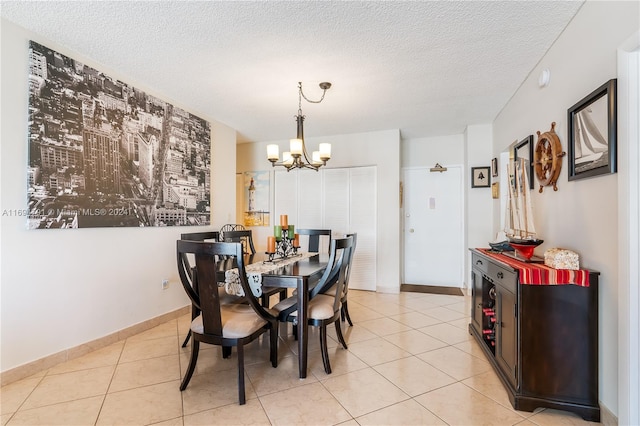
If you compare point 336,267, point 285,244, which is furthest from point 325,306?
point 285,244

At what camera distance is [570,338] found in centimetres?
171

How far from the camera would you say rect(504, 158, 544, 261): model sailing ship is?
213cm

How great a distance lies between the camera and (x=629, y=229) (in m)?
1.42

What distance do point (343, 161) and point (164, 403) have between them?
384cm

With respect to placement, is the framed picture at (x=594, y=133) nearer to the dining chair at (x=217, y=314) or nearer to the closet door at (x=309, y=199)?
the dining chair at (x=217, y=314)

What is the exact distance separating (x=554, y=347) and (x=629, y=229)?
2.57 ft

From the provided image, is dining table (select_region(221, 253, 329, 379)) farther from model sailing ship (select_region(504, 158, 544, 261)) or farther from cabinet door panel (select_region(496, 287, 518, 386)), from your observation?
model sailing ship (select_region(504, 158, 544, 261))

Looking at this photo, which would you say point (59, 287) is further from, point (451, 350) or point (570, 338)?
point (570, 338)

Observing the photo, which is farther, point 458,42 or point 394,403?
point 458,42

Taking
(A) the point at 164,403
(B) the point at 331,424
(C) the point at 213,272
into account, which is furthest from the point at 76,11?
(B) the point at 331,424

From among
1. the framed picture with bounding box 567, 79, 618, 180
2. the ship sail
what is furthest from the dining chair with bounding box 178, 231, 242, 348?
the framed picture with bounding box 567, 79, 618, 180

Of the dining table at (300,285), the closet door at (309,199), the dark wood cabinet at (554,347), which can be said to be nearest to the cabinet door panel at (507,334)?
the dark wood cabinet at (554,347)

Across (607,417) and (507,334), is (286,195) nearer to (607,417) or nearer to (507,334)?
(507,334)

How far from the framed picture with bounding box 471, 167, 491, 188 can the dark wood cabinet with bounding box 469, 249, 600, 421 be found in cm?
263
